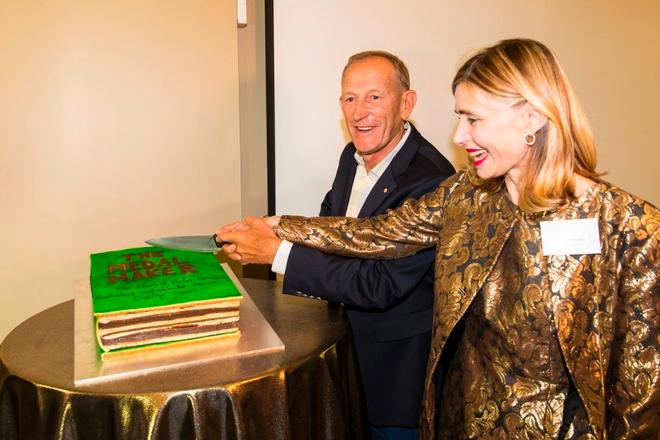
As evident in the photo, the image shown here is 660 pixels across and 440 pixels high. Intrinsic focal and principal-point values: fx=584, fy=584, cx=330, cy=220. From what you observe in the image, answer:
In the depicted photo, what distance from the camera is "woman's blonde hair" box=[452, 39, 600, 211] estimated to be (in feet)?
3.93

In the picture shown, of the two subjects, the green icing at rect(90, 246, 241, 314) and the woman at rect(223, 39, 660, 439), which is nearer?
the woman at rect(223, 39, 660, 439)

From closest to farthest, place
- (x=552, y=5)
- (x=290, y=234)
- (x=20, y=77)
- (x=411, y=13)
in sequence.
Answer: (x=290, y=234) → (x=20, y=77) → (x=411, y=13) → (x=552, y=5)

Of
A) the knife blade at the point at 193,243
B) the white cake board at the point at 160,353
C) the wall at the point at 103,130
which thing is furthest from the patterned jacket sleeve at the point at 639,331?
the wall at the point at 103,130

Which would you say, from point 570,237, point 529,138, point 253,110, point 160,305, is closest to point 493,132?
point 529,138

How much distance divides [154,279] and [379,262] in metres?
0.61

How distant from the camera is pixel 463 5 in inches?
109

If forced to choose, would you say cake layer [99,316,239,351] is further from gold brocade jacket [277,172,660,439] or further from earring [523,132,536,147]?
earring [523,132,536,147]

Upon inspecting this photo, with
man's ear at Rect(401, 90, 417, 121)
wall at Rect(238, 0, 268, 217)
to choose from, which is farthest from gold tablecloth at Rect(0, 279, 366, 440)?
wall at Rect(238, 0, 268, 217)

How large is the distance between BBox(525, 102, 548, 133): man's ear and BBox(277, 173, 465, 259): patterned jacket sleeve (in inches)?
13.4

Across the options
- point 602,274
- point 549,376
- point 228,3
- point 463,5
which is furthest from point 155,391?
point 463,5

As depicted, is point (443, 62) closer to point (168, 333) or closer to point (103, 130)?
point (103, 130)

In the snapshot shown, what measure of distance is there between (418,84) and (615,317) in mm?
1779

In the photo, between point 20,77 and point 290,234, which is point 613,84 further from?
point 20,77

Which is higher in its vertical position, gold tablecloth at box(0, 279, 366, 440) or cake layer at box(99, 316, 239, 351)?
cake layer at box(99, 316, 239, 351)
